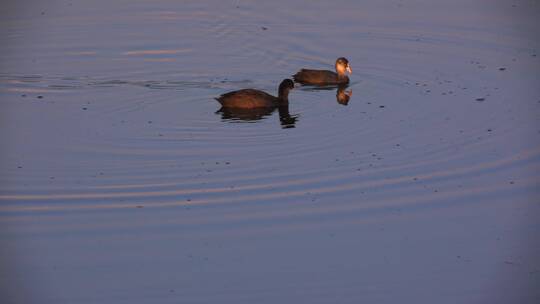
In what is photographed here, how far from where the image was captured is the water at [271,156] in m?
11.2

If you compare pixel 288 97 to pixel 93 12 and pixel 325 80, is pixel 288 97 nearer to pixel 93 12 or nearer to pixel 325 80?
pixel 325 80

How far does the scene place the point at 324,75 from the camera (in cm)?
1992

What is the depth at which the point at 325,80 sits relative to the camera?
1994cm

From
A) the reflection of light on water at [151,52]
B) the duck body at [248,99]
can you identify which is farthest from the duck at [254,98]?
the reflection of light on water at [151,52]

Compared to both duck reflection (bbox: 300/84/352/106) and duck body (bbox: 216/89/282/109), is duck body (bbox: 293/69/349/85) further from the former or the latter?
duck body (bbox: 216/89/282/109)

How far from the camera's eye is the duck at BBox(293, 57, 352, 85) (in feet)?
64.8

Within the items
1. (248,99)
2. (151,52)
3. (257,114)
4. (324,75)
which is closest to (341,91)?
(324,75)

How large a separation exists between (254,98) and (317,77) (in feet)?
6.74

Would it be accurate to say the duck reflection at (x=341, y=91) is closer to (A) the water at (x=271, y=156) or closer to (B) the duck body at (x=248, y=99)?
(A) the water at (x=271, y=156)

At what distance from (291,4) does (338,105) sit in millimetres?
6728

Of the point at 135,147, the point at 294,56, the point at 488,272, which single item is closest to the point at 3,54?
the point at 294,56

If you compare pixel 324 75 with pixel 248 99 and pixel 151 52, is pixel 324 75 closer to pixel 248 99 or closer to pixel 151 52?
pixel 248 99

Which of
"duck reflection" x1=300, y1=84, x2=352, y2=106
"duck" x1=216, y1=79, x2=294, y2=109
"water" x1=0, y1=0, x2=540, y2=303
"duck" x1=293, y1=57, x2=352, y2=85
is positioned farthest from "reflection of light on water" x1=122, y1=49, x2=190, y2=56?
"duck" x1=216, y1=79, x2=294, y2=109

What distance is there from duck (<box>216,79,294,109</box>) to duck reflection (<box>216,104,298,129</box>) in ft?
0.18
